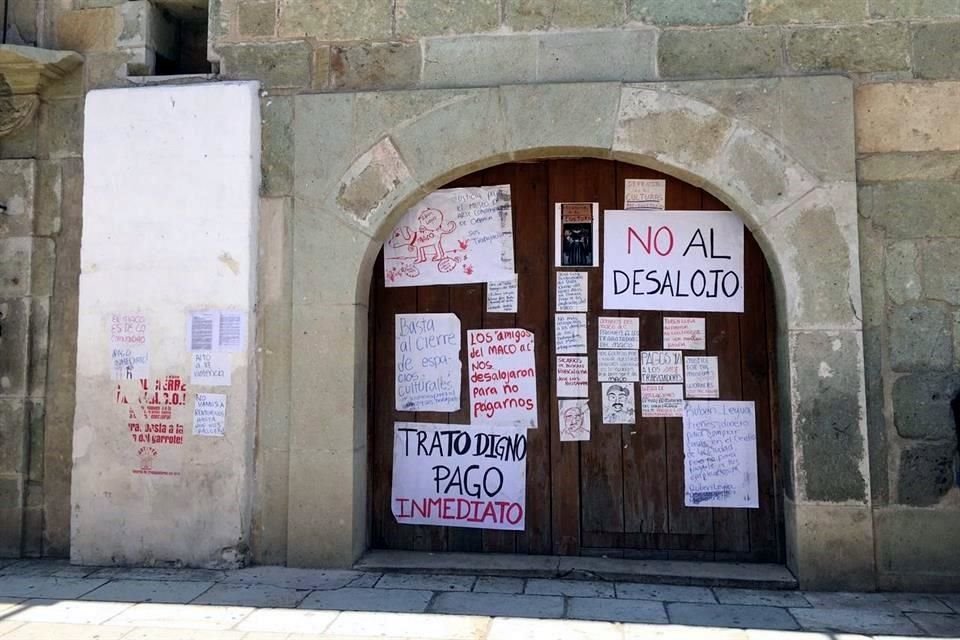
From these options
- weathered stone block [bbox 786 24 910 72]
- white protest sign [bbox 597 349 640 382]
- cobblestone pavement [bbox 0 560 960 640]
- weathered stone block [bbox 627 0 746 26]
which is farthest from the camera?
white protest sign [bbox 597 349 640 382]

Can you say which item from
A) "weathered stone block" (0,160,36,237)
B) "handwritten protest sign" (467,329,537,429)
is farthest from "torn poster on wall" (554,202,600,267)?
"weathered stone block" (0,160,36,237)

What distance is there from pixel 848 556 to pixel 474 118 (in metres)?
3.16

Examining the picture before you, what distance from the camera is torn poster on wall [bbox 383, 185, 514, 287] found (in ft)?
15.5

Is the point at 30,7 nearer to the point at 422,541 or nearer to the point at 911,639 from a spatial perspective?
the point at 422,541

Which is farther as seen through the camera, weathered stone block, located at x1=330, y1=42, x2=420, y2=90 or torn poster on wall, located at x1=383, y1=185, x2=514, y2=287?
torn poster on wall, located at x1=383, y1=185, x2=514, y2=287

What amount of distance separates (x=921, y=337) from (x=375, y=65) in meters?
3.49

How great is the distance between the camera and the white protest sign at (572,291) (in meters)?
4.64

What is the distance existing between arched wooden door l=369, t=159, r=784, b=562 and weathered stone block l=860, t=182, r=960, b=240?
67 cm

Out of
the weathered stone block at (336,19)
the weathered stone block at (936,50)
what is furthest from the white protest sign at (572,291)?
the weathered stone block at (936,50)

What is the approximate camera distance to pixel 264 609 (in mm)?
3684

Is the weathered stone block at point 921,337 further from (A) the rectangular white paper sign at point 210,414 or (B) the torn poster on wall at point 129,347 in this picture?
(B) the torn poster on wall at point 129,347

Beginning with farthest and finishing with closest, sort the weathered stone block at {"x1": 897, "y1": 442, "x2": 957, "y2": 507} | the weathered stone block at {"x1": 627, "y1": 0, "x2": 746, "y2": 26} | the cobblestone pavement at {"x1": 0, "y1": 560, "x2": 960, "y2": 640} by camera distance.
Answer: the weathered stone block at {"x1": 627, "y1": 0, "x2": 746, "y2": 26} < the weathered stone block at {"x1": 897, "y1": 442, "x2": 957, "y2": 507} < the cobblestone pavement at {"x1": 0, "y1": 560, "x2": 960, "y2": 640}

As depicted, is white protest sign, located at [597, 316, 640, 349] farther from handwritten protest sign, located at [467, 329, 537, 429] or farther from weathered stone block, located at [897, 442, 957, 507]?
weathered stone block, located at [897, 442, 957, 507]

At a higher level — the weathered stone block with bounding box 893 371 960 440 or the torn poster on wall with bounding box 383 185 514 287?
the torn poster on wall with bounding box 383 185 514 287
